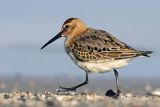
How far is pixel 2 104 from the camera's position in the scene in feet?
58.0

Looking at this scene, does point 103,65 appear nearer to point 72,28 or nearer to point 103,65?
point 103,65

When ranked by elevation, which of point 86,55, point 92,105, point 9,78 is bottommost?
point 92,105

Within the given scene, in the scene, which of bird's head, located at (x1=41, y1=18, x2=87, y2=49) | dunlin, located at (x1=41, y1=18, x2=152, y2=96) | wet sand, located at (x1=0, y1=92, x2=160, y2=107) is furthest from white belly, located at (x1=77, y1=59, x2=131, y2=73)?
bird's head, located at (x1=41, y1=18, x2=87, y2=49)

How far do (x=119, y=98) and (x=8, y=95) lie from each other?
87.6 inches

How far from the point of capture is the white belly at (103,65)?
2023cm

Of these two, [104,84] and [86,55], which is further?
[104,84]

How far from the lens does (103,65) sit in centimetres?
2030

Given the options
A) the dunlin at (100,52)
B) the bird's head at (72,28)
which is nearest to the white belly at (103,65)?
the dunlin at (100,52)

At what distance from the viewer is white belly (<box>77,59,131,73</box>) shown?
20.2 meters

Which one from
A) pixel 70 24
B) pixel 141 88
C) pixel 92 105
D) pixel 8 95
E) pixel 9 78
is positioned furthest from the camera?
pixel 9 78

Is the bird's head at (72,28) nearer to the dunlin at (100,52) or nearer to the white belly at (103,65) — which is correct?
the dunlin at (100,52)

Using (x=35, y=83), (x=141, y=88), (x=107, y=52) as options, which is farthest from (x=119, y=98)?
(x=35, y=83)

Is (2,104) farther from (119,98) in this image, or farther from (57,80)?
(57,80)

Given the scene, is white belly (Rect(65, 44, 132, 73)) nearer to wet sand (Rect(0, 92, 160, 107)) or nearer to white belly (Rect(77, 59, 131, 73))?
white belly (Rect(77, 59, 131, 73))
